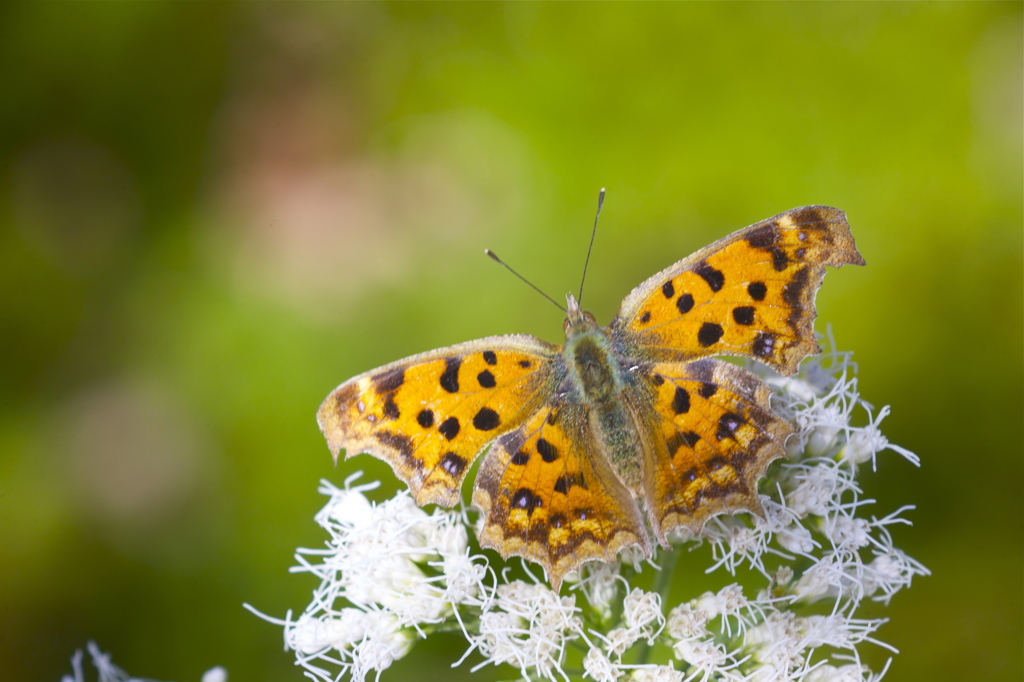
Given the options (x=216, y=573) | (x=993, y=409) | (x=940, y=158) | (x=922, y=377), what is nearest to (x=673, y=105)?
(x=940, y=158)

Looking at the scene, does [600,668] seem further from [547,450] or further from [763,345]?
[763,345]

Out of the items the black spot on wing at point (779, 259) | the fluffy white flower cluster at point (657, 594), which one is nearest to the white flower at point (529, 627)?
the fluffy white flower cluster at point (657, 594)

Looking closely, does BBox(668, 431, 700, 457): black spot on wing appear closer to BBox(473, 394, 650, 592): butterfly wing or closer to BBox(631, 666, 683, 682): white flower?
BBox(473, 394, 650, 592): butterfly wing

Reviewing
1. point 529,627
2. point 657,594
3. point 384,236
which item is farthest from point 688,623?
point 384,236

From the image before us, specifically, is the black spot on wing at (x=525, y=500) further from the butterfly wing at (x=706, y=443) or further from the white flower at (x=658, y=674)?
the white flower at (x=658, y=674)

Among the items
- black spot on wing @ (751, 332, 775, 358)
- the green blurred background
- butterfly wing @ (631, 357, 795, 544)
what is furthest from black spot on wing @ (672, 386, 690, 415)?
the green blurred background

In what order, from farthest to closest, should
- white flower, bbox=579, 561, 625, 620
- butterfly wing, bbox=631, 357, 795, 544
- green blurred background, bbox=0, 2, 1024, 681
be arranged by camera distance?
1. green blurred background, bbox=0, 2, 1024, 681
2. white flower, bbox=579, 561, 625, 620
3. butterfly wing, bbox=631, 357, 795, 544

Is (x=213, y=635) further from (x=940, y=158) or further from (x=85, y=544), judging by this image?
(x=940, y=158)
